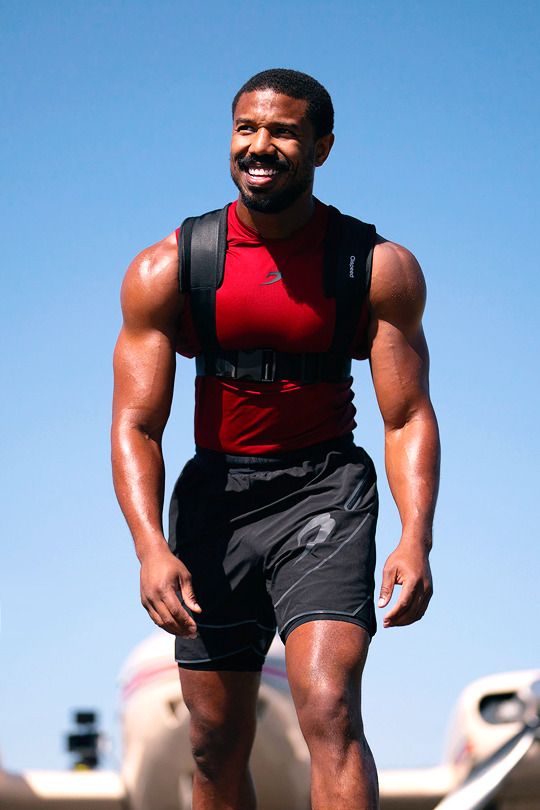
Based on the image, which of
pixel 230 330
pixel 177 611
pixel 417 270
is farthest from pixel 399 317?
pixel 177 611

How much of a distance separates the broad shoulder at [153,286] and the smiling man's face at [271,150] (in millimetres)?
408

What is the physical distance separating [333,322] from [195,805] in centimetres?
222

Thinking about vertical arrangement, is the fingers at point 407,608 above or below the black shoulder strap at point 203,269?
below

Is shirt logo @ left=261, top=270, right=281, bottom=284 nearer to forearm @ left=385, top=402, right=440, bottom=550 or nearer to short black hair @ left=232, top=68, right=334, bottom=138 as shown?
short black hair @ left=232, top=68, right=334, bottom=138

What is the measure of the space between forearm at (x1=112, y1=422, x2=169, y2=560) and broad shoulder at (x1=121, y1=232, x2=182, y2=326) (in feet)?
1.59

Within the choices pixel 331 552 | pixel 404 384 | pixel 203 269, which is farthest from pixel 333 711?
pixel 203 269

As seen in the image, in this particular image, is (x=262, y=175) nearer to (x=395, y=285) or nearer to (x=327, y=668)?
(x=395, y=285)

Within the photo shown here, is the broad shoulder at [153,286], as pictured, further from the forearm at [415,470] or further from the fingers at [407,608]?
the fingers at [407,608]

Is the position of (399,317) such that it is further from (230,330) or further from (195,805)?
(195,805)

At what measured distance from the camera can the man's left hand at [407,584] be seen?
4602mm

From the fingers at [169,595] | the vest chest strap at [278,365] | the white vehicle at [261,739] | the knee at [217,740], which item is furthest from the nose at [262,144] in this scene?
the white vehicle at [261,739]

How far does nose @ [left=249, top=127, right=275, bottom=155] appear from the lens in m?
5.05

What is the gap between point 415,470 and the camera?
5078mm

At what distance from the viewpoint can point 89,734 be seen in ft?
60.9
